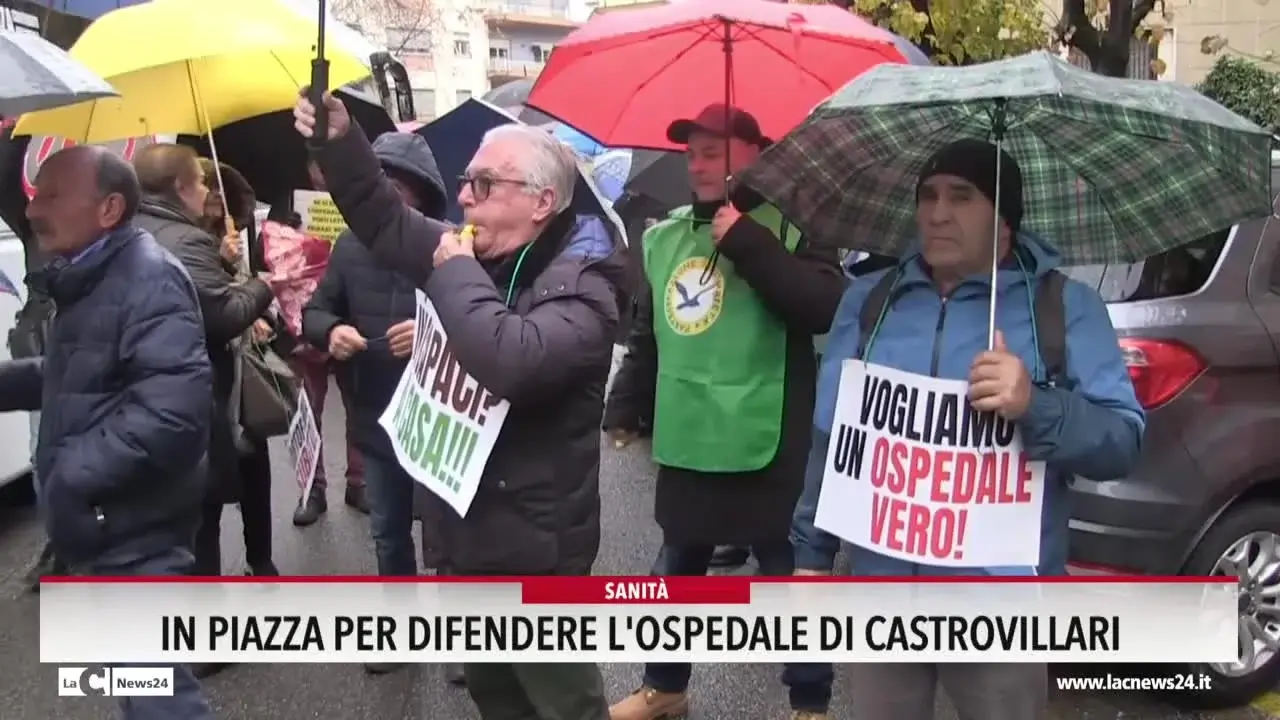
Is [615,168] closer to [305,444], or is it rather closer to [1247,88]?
[305,444]

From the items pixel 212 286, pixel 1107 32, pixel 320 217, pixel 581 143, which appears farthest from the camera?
pixel 581 143

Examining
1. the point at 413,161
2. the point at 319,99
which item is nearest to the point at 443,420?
the point at 319,99

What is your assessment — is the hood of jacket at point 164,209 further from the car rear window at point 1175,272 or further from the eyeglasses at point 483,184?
the car rear window at point 1175,272

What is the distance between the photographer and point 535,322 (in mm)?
2393

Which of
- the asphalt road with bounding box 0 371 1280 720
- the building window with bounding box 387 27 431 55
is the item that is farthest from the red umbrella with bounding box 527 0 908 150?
the building window with bounding box 387 27 431 55

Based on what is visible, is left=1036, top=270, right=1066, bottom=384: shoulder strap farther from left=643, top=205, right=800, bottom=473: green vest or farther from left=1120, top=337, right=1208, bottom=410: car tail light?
left=1120, top=337, right=1208, bottom=410: car tail light

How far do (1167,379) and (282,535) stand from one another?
13.6 ft

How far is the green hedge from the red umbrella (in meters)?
11.0

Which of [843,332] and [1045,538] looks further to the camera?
[843,332]

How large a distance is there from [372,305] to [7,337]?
2422 millimetres

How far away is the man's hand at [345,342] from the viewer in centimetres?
380

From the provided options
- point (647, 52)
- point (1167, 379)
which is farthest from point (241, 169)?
point (1167, 379)

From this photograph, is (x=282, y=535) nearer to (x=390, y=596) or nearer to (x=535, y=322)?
(x=390, y=596)

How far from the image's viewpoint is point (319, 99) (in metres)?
2.58
